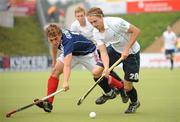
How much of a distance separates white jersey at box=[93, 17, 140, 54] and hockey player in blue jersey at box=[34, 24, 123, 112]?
19cm

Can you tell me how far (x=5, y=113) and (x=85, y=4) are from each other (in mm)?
19346

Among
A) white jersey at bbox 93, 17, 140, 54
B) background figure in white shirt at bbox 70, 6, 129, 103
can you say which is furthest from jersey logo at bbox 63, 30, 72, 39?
background figure in white shirt at bbox 70, 6, 129, 103

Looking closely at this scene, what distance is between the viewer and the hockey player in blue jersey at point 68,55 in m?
7.14

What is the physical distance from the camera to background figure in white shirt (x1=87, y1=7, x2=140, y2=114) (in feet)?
23.6

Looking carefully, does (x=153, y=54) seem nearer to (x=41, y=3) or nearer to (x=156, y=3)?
(x=156, y=3)

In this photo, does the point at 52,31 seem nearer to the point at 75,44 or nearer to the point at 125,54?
the point at 75,44

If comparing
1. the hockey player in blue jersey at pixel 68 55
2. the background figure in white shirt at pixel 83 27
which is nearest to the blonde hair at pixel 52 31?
the hockey player in blue jersey at pixel 68 55

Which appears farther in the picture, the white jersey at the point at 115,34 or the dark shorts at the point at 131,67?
the dark shorts at the point at 131,67

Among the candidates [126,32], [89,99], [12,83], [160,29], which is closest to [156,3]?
[160,29]

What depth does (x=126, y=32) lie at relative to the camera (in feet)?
24.1

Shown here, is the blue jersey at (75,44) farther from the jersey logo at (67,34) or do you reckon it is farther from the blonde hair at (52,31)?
the blonde hair at (52,31)

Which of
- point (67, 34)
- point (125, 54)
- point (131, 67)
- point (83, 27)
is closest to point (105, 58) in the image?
point (125, 54)

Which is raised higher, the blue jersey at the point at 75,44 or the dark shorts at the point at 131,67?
the blue jersey at the point at 75,44

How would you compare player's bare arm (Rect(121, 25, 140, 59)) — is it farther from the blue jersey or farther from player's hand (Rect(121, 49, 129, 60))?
the blue jersey
